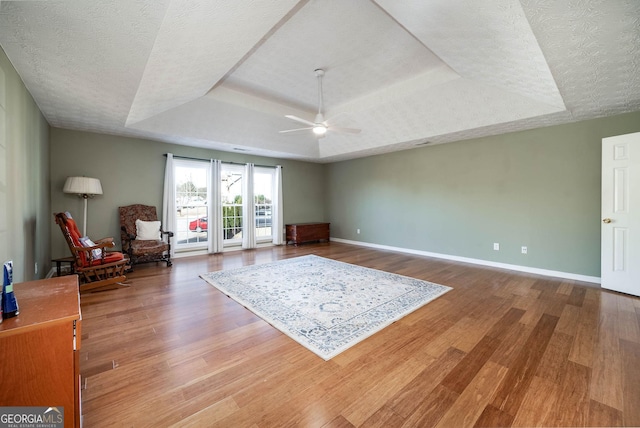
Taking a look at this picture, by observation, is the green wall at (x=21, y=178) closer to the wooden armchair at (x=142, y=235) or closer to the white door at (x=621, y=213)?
the wooden armchair at (x=142, y=235)

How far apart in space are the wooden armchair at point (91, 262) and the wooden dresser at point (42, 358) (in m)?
2.63

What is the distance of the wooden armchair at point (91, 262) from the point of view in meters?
3.37

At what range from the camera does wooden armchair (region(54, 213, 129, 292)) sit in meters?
3.37

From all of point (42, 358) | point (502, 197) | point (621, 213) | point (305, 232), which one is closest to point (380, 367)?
point (42, 358)

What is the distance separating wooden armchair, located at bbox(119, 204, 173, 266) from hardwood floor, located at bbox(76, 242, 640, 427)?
1.36 m

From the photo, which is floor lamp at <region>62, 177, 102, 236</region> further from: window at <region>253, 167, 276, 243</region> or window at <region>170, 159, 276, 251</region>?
window at <region>253, 167, 276, 243</region>

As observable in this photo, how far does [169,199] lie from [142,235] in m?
0.92

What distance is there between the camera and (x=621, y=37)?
7.09 feet

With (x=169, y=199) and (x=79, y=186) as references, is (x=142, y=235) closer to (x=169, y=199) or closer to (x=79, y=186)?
(x=169, y=199)

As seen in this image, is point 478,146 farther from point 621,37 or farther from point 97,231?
point 97,231

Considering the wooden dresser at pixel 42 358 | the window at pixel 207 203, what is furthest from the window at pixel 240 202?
the wooden dresser at pixel 42 358

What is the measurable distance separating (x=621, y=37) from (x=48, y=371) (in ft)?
14.5

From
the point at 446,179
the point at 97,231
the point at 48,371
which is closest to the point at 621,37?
the point at 446,179

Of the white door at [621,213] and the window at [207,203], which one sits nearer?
the white door at [621,213]
